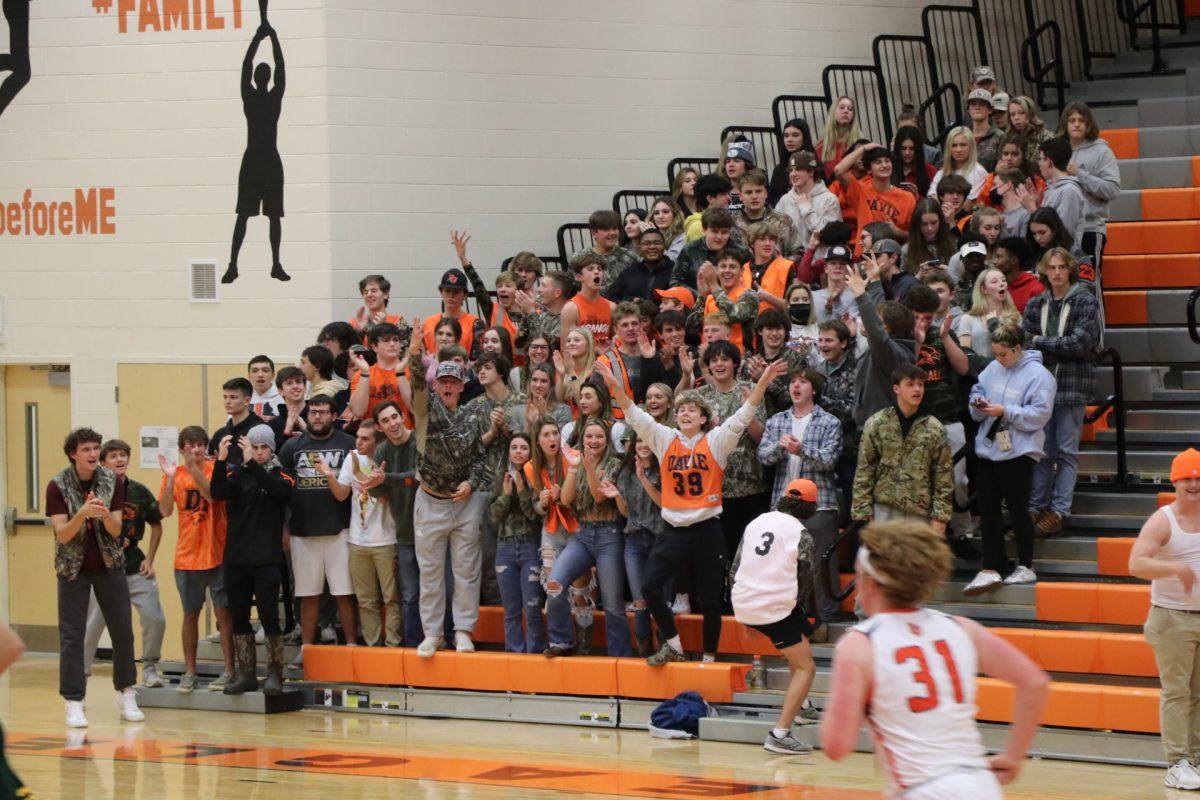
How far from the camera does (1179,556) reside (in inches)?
329

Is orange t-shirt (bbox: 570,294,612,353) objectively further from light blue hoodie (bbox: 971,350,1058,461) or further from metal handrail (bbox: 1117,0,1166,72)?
metal handrail (bbox: 1117,0,1166,72)

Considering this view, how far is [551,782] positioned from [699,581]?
1.88 m

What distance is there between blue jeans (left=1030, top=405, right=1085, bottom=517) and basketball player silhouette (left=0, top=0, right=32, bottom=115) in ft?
31.2

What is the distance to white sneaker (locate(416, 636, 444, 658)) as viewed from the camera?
38.0ft

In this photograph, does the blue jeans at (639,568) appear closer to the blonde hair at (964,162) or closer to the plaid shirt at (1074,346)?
the plaid shirt at (1074,346)

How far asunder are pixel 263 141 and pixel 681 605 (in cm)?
567

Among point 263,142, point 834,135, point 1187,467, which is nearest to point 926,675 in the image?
point 1187,467

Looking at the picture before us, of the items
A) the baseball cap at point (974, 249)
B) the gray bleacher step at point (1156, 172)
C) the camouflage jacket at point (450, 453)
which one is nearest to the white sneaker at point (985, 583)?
the baseball cap at point (974, 249)

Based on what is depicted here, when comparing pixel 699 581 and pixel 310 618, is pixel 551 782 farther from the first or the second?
pixel 310 618

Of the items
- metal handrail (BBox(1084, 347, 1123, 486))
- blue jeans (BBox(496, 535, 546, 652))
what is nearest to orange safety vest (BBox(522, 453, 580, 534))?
blue jeans (BBox(496, 535, 546, 652))

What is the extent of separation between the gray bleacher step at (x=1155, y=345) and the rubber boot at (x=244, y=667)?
687 cm

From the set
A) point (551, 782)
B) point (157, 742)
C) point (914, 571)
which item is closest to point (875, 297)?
point (551, 782)

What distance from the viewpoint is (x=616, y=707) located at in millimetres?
10812

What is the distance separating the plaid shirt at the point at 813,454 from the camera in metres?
10.5
